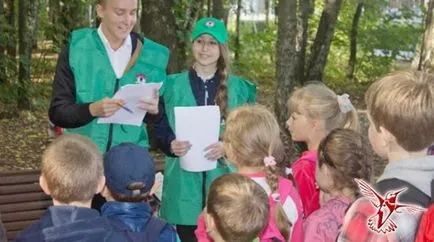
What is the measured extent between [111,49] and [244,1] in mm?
27459

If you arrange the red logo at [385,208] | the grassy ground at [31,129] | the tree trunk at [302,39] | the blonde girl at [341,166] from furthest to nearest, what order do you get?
the tree trunk at [302,39] < the grassy ground at [31,129] < the blonde girl at [341,166] < the red logo at [385,208]

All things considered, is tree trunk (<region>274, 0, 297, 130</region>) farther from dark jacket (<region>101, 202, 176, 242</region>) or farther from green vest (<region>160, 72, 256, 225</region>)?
dark jacket (<region>101, 202, 176, 242</region>)

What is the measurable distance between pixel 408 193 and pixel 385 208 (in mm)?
125

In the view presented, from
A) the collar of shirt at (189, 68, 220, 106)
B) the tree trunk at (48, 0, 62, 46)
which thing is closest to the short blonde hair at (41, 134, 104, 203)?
the collar of shirt at (189, 68, 220, 106)

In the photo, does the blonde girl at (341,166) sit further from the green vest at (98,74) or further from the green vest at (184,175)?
the green vest at (98,74)

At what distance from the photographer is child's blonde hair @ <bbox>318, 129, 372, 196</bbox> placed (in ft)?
11.1

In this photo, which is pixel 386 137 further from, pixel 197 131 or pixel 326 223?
pixel 197 131

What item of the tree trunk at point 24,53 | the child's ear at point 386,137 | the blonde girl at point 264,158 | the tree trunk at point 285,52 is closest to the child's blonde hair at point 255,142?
the blonde girl at point 264,158

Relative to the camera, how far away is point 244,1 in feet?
102

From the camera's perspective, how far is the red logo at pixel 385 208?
2242mm

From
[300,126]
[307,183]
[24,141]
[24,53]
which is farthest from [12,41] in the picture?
[307,183]

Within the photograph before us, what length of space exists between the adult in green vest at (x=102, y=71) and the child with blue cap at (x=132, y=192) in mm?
814

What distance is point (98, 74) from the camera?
12.9 feet

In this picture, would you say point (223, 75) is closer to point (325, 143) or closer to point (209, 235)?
point (325, 143)
